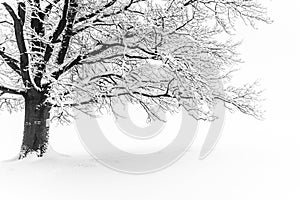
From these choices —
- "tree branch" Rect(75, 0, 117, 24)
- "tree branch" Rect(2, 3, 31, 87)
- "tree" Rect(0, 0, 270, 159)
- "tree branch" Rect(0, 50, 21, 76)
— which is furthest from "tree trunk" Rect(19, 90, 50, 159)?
"tree branch" Rect(75, 0, 117, 24)

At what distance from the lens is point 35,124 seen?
10.6 metres

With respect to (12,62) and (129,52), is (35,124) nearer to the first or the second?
(12,62)

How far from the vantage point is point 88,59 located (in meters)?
10.3

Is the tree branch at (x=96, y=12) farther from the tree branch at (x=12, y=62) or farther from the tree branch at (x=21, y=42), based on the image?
the tree branch at (x=12, y=62)

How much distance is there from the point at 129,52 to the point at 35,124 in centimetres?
341

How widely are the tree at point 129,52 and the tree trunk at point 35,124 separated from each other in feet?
0.09

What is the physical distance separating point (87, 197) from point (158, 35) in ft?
15.4

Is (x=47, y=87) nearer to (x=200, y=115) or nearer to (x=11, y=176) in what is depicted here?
(x=11, y=176)

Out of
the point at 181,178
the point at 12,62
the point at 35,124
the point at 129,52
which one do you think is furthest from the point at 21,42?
the point at 181,178

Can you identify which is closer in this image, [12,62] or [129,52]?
[129,52]

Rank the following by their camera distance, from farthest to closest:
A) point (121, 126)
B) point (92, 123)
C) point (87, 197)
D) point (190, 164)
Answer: point (121, 126) < point (92, 123) < point (190, 164) < point (87, 197)

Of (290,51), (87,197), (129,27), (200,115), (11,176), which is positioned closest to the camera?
(87,197)

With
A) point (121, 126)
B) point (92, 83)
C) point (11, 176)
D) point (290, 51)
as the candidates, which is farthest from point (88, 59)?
point (290, 51)

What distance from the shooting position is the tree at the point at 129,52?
9.71m
